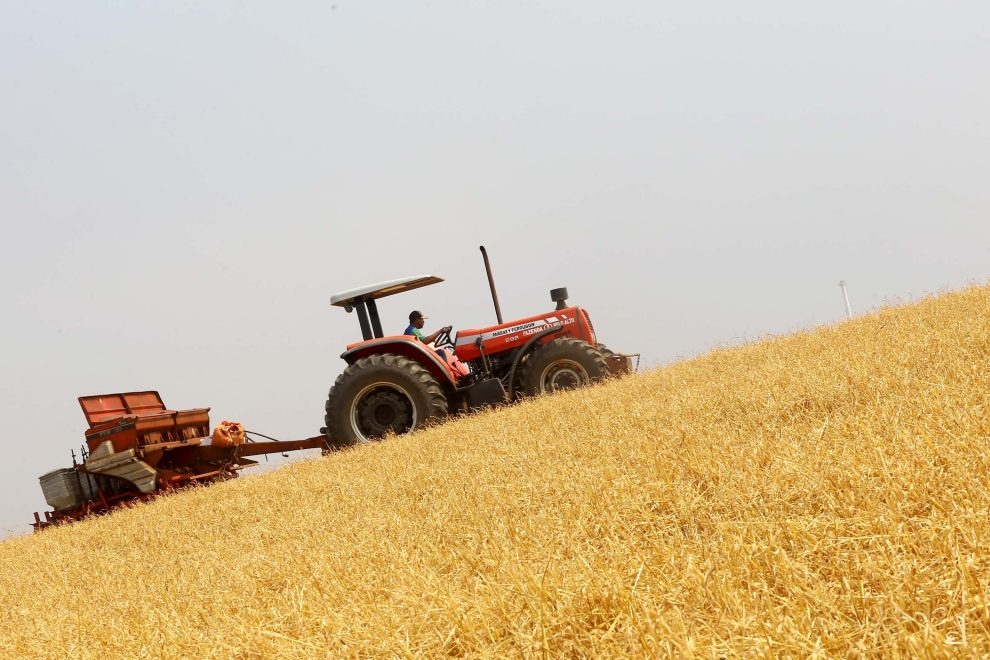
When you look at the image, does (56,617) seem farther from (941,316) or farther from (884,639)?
(941,316)

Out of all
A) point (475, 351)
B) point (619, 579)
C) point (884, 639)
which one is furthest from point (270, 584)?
point (475, 351)

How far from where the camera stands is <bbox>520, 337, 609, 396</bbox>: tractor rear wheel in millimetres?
9141

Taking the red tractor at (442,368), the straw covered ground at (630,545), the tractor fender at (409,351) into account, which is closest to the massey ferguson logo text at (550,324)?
the red tractor at (442,368)

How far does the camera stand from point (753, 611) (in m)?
2.11

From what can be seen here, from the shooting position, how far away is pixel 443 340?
9898 millimetres

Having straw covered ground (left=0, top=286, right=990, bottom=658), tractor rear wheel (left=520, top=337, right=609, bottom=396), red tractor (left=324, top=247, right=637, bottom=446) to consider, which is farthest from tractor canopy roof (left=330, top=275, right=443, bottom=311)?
straw covered ground (left=0, top=286, right=990, bottom=658)

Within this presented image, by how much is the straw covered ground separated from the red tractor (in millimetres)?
2720

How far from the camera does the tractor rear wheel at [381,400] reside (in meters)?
8.95

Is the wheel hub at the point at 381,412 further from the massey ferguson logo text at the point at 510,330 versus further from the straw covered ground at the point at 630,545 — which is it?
the straw covered ground at the point at 630,545

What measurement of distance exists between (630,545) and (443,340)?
723 cm

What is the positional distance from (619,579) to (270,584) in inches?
76.4

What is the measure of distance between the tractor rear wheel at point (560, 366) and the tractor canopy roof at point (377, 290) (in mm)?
1767

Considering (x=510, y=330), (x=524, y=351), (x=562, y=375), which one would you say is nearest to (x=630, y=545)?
(x=562, y=375)

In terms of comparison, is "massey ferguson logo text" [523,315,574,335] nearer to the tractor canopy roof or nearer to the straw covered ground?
the tractor canopy roof
